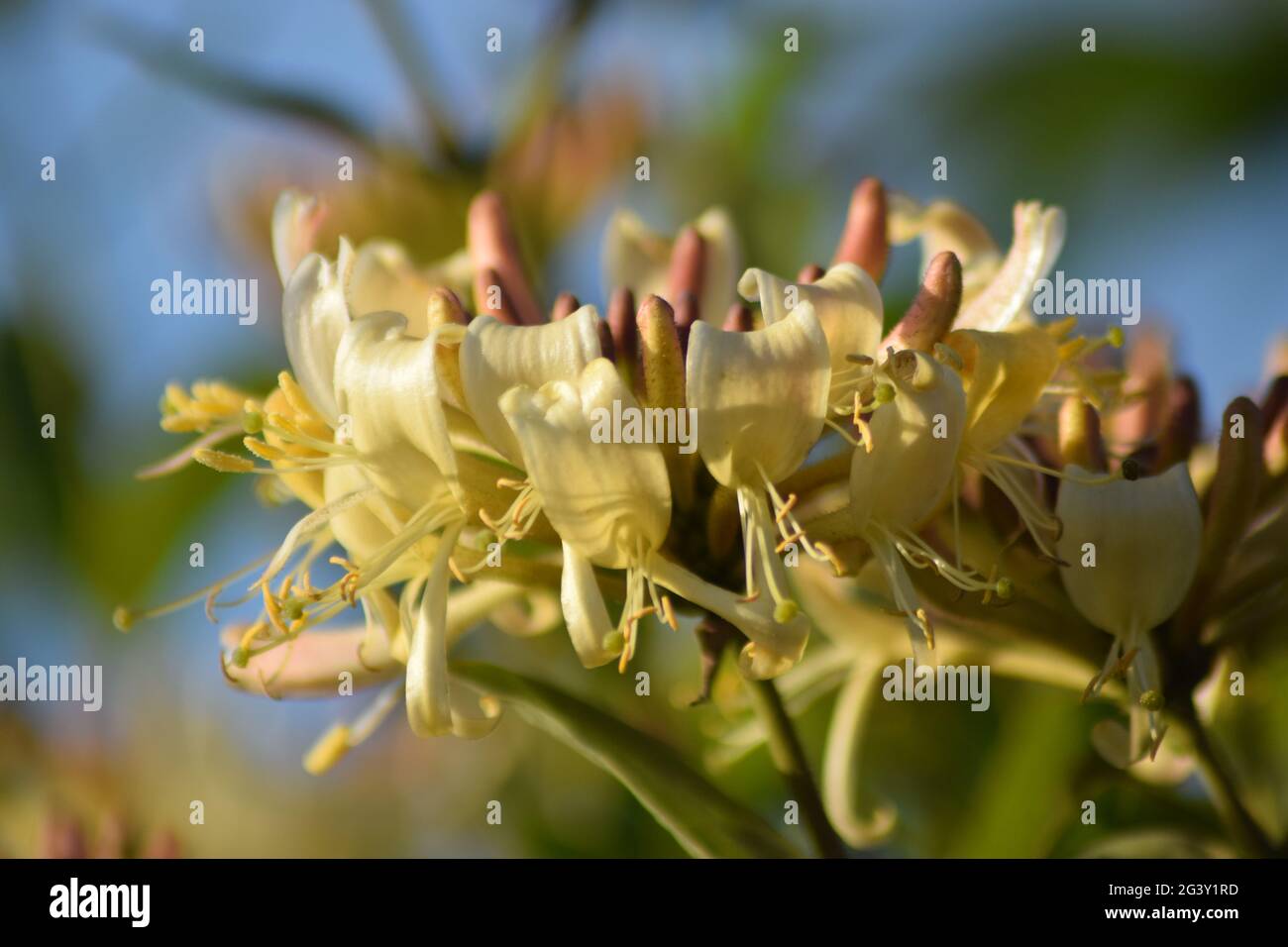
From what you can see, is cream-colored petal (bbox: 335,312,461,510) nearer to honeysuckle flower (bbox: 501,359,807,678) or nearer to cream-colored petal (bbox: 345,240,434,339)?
honeysuckle flower (bbox: 501,359,807,678)

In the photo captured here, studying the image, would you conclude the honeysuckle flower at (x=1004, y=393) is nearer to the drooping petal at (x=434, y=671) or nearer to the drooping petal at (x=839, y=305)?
the drooping petal at (x=839, y=305)

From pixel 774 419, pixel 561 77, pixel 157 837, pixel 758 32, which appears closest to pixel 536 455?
pixel 774 419
